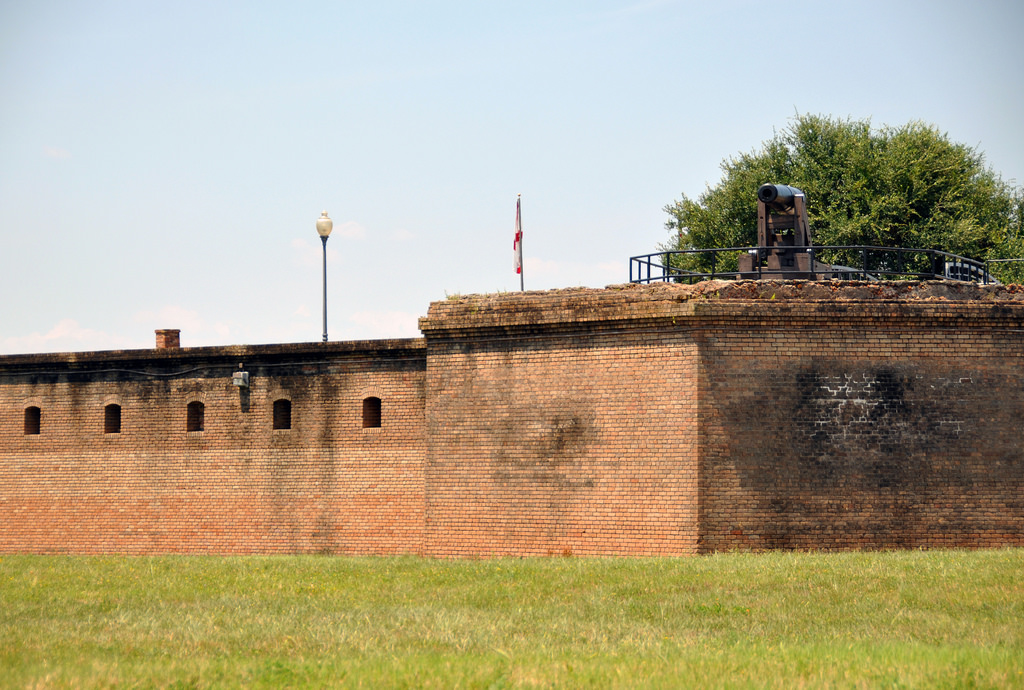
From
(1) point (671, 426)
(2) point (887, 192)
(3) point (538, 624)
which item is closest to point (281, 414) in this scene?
(1) point (671, 426)

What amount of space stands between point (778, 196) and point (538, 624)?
392 inches

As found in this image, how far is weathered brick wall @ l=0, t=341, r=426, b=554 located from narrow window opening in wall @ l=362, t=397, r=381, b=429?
13 cm

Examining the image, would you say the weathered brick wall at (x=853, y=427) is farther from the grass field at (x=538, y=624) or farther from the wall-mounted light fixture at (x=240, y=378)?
the wall-mounted light fixture at (x=240, y=378)

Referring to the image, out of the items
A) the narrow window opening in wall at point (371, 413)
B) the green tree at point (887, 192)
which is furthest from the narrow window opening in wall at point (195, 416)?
the green tree at point (887, 192)

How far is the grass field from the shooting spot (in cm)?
997

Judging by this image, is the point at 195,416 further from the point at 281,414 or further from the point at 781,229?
the point at 781,229

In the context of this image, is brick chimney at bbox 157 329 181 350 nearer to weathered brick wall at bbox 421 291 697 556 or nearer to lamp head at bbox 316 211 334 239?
lamp head at bbox 316 211 334 239

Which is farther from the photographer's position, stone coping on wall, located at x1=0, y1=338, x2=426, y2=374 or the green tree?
the green tree

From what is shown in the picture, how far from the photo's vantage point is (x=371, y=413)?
68.4ft

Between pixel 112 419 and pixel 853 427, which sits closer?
pixel 853 427

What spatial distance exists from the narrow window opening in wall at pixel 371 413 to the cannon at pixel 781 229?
6.89 m

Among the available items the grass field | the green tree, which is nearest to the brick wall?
the grass field

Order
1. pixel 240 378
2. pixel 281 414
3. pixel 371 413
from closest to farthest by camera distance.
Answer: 1. pixel 371 413
2. pixel 240 378
3. pixel 281 414

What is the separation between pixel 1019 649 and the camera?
1052 centimetres
